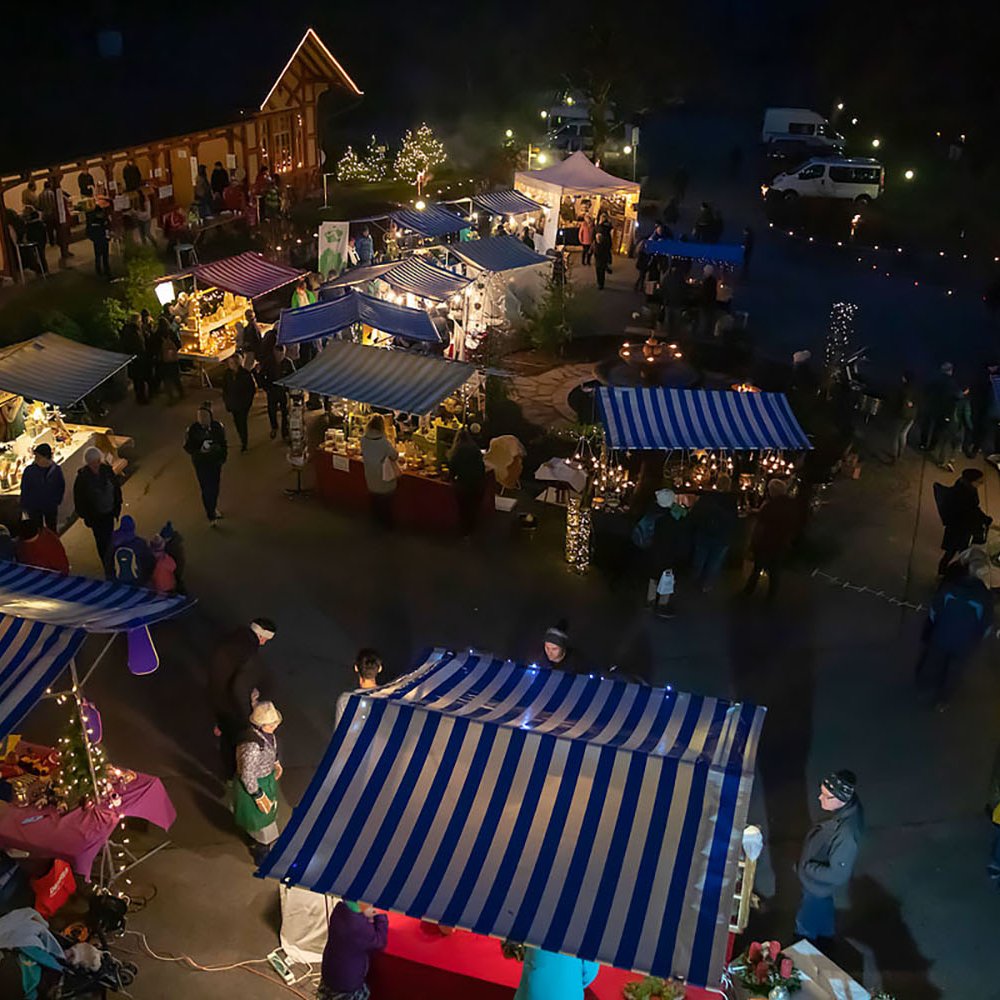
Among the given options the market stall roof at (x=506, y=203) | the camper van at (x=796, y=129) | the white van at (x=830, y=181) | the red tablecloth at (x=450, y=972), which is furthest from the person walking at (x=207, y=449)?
the camper van at (x=796, y=129)

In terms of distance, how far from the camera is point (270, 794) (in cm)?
704

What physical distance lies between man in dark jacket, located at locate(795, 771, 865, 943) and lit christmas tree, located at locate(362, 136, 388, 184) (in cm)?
2910

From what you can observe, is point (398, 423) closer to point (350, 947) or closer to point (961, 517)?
point (961, 517)

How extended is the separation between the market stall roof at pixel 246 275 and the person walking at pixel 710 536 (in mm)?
8278

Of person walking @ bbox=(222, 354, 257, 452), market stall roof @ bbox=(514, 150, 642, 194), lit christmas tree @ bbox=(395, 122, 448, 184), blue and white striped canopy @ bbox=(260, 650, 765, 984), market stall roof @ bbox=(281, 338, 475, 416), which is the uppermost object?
blue and white striped canopy @ bbox=(260, 650, 765, 984)

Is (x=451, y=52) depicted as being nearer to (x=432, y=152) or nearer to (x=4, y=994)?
(x=432, y=152)

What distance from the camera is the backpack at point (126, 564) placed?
361 inches

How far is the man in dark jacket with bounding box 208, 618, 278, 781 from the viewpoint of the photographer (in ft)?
24.0

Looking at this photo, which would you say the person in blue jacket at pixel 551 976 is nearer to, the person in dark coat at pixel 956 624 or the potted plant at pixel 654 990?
the potted plant at pixel 654 990

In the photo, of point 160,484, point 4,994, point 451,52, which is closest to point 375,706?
point 4,994

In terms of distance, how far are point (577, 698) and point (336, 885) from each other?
6.13 ft

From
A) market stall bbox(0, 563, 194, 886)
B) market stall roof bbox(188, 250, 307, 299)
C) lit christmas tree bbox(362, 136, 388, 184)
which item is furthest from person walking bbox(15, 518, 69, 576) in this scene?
lit christmas tree bbox(362, 136, 388, 184)

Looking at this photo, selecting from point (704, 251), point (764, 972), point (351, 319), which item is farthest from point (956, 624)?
point (704, 251)

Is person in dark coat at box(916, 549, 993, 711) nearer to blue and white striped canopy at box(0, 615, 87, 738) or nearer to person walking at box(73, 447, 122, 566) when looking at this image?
blue and white striped canopy at box(0, 615, 87, 738)
